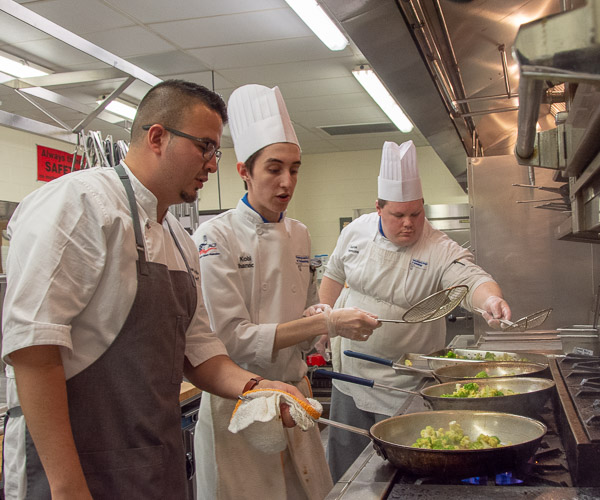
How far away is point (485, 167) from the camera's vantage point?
405 centimetres

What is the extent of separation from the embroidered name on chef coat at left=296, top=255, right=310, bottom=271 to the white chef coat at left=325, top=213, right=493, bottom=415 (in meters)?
0.69

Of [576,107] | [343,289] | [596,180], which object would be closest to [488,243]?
[343,289]

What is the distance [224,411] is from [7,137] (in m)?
5.80

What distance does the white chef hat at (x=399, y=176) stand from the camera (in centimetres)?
Answer: 275

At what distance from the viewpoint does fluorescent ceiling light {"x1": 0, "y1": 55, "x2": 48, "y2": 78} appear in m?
4.72

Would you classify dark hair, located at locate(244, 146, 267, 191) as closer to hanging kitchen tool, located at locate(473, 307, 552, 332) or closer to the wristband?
the wristband

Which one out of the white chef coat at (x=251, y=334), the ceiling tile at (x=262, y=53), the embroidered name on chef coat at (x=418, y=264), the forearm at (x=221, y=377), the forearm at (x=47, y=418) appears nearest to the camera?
the forearm at (x=47, y=418)

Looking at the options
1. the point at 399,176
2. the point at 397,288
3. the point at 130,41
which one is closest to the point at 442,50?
the point at 399,176

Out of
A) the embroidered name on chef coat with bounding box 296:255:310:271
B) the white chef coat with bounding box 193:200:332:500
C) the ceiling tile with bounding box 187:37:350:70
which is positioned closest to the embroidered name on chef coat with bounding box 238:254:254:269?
the white chef coat with bounding box 193:200:332:500

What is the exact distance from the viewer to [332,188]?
29.2 feet

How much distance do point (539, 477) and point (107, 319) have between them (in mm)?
938

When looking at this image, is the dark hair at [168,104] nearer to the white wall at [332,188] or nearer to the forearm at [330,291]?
the forearm at [330,291]

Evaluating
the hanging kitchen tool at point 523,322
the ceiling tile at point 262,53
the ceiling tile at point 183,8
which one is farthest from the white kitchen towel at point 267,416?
the ceiling tile at point 262,53

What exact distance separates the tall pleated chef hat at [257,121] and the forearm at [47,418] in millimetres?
1071
